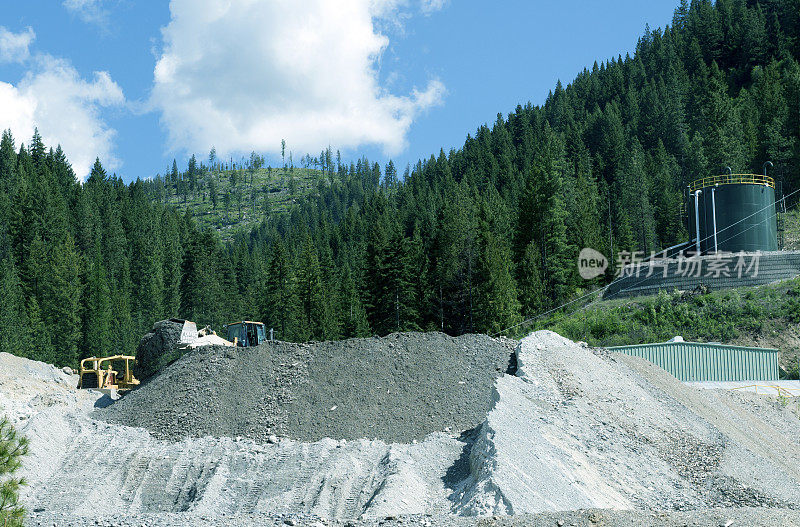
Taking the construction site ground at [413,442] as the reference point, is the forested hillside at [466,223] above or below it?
above

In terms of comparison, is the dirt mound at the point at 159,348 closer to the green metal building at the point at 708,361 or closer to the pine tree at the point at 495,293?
the green metal building at the point at 708,361

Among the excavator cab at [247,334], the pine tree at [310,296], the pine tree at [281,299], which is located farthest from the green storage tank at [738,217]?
the pine tree at [281,299]

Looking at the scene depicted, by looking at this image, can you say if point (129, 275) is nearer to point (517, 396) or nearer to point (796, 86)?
point (517, 396)

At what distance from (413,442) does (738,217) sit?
28.2 meters

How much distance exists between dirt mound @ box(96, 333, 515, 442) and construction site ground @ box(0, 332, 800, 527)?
0.06 m

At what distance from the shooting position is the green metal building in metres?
27.1

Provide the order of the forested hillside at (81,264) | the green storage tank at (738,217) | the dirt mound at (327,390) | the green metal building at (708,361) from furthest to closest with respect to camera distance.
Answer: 1. the forested hillside at (81,264)
2. the green storage tank at (738,217)
3. the green metal building at (708,361)
4. the dirt mound at (327,390)

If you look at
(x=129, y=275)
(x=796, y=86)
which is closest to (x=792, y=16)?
(x=796, y=86)

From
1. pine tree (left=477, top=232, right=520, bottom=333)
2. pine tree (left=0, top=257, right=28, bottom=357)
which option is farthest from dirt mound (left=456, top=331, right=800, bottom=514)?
→ pine tree (left=0, top=257, right=28, bottom=357)

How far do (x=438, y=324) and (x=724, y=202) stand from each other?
19113mm

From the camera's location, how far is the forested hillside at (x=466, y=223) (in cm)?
4694

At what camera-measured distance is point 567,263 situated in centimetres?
4806

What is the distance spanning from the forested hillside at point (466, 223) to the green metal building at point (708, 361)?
14058 millimetres

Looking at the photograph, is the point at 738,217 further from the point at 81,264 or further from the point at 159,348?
the point at 81,264
